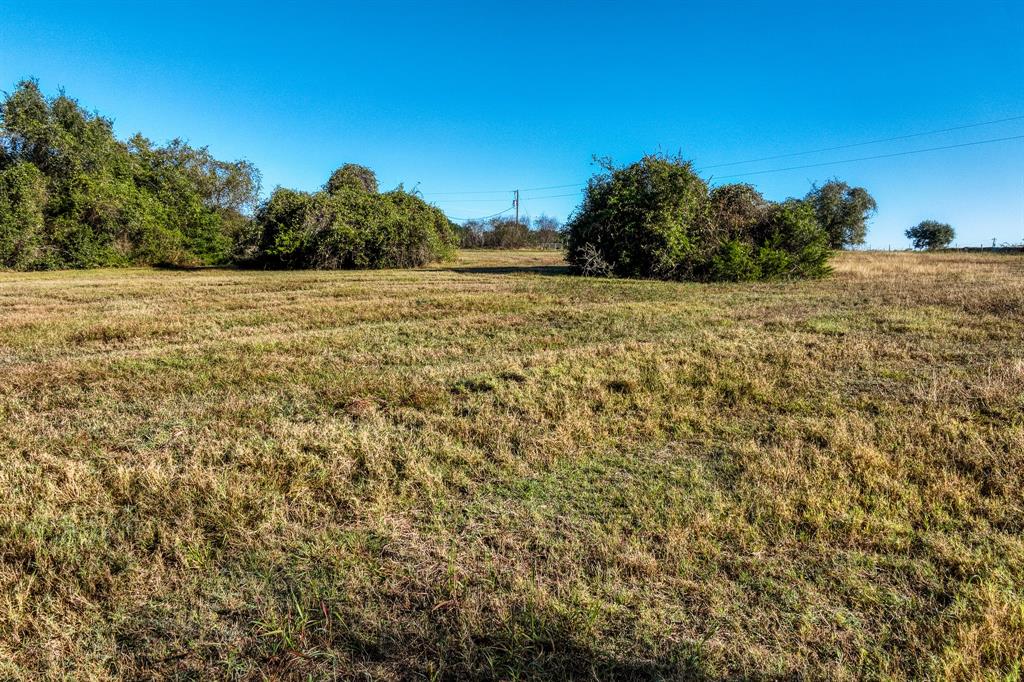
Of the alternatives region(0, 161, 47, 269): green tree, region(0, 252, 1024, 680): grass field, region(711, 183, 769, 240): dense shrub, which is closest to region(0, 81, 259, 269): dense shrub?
region(0, 161, 47, 269): green tree

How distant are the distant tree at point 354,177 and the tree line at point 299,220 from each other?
0.34m

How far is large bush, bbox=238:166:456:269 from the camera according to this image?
23984mm

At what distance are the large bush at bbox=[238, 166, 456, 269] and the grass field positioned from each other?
18.8 m

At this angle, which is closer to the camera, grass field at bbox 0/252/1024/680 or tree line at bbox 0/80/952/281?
grass field at bbox 0/252/1024/680

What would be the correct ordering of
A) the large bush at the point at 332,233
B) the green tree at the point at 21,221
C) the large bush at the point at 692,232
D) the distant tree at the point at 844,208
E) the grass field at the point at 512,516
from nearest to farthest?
the grass field at the point at 512,516, the large bush at the point at 692,232, the green tree at the point at 21,221, the large bush at the point at 332,233, the distant tree at the point at 844,208

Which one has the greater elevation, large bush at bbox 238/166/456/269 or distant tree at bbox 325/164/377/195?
distant tree at bbox 325/164/377/195

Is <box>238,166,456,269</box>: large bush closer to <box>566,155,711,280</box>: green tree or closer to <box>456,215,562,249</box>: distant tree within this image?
<box>566,155,711,280</box>: green tree

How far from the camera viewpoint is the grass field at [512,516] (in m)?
1.88

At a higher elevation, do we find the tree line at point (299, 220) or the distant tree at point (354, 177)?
the distant tree at point (354, 177)

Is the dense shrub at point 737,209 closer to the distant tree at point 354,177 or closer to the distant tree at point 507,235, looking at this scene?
the distant tree at point 354,177

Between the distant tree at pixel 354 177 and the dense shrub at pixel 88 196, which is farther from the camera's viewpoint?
the distant tree at pixel 354 177

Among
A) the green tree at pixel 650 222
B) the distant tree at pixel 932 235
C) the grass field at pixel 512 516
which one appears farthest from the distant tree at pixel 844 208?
the grass field at pixel 512 516

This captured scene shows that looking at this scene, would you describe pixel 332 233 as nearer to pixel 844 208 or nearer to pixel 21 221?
pixel 21 221

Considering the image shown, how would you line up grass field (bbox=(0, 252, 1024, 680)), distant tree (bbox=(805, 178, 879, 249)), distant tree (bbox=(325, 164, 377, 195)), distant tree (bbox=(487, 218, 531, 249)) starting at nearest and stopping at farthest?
grass field (bbox=(0, 252, 1024, 680))
distant tree (bbox=(325, 164, 377, 195))
distant tree (bbox=(805, 178, 879, 249))
distant tree (bbox=(487, 218, 531, 249))
